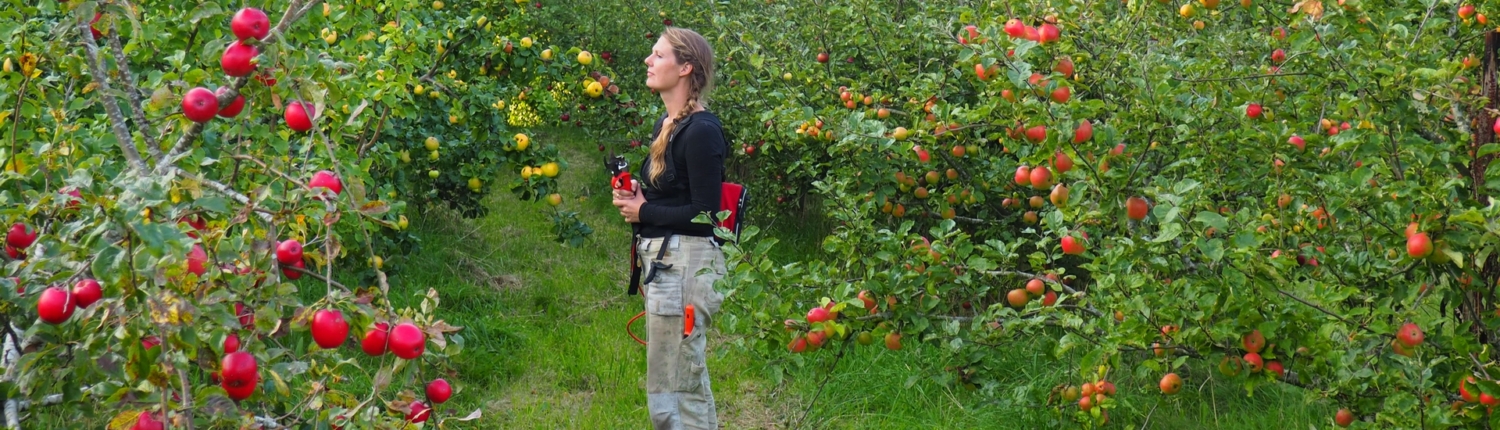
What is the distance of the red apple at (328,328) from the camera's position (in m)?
1.64

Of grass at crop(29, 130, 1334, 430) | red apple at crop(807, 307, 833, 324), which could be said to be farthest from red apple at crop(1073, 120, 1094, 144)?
grass at crop(29, 130, 1334, 430)

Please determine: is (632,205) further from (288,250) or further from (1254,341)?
(1254,341)

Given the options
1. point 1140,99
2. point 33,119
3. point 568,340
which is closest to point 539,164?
point 568,340

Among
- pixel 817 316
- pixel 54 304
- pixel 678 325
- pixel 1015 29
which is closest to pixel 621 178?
pixel 678 325

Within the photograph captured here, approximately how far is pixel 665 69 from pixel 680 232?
16.2 inches

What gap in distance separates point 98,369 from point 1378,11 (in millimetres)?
2568

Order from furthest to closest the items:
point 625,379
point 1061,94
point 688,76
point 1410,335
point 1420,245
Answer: point 625,379, point 688,76, point 1061,94, point 1410,335, point 1420,245

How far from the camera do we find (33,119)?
8.93 feet

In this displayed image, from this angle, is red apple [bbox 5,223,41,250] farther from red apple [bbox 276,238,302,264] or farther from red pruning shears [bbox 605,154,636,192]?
red pruning shears [bbox 605,154,636,192]

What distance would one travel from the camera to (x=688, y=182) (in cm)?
309

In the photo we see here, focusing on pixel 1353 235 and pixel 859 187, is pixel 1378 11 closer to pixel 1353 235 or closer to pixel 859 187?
pixel 1353 235

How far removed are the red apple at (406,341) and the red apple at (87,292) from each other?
1.26 feet

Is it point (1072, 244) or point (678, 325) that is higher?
point (1072, 244)

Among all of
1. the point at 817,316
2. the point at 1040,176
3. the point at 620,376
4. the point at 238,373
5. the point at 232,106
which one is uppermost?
the point at 232,106
